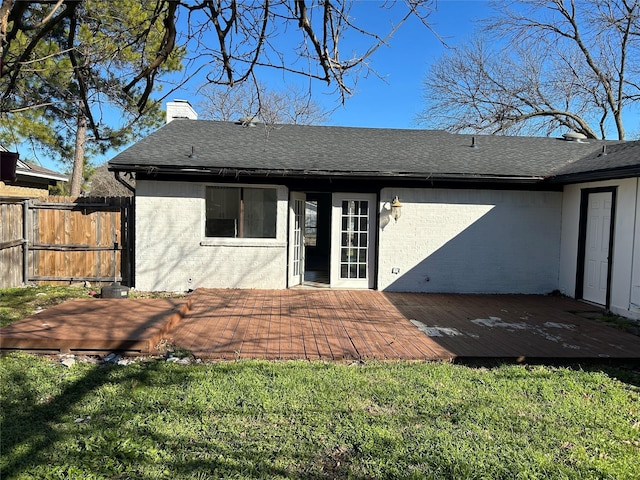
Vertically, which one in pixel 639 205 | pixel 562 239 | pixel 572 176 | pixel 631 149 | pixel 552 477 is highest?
pixel 631 149

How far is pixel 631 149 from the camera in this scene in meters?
9.07

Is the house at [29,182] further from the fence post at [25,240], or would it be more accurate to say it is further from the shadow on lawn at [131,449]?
the shadow on lawn at [131,449]

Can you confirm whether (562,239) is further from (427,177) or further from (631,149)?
(427,177)

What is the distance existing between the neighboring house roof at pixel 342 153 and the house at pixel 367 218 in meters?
0.05

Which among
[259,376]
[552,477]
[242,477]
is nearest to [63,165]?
[259,376]

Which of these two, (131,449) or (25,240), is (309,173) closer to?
(25,240)

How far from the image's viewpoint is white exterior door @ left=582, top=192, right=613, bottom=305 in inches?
331

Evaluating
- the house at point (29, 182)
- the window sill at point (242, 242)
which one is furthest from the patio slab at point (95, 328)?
the house at point (29, 182)

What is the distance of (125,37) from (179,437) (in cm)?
416

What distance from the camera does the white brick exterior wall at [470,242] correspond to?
9742mm

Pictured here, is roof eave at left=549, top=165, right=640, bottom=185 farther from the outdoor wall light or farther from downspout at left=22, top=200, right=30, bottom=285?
downspout at left=22, top=200, right=30, bottom=285

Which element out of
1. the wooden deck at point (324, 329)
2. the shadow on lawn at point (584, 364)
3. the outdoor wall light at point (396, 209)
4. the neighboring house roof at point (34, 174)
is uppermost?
the neighboring house roof at point (34, 174)

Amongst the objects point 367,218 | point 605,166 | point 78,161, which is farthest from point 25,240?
point 605,166

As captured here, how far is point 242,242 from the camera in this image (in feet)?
31.1
